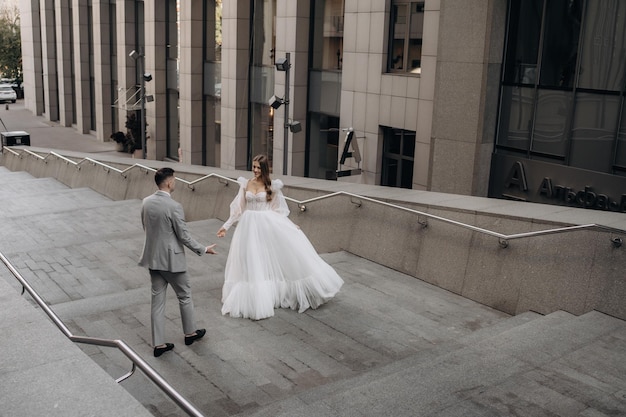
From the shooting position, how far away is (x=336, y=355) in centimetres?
732

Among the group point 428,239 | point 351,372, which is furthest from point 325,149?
point 351,372

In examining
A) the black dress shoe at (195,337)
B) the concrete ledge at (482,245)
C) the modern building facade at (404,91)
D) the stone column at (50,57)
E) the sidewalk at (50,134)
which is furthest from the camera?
the stone column at (50,57)

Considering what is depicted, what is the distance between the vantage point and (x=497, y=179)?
17.3 metres

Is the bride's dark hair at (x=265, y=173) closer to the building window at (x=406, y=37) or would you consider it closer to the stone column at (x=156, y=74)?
the building window at (x=406, y=37)

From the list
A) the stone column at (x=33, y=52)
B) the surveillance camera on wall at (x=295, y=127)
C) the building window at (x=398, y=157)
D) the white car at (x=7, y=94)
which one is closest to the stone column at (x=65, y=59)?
the stone column at (x=33, y=52)

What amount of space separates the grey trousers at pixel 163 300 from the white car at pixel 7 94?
61267 millimetres

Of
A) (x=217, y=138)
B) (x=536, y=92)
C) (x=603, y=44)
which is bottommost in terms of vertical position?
(x=217, y=138)

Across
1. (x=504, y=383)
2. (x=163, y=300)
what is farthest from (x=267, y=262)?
(x=504, y=383)

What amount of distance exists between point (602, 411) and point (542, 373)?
28.1 inches

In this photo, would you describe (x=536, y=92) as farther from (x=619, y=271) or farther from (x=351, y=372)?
(x=351, y=372)

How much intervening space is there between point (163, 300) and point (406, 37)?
1458 cm

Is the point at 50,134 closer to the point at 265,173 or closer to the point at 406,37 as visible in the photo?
the point at 406,37

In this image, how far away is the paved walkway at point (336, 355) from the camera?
17.5 feet

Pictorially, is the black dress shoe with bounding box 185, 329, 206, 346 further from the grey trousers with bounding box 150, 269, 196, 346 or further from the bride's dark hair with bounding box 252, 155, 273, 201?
the bride's dark hair with bounding box 252, 155, 273, 201
